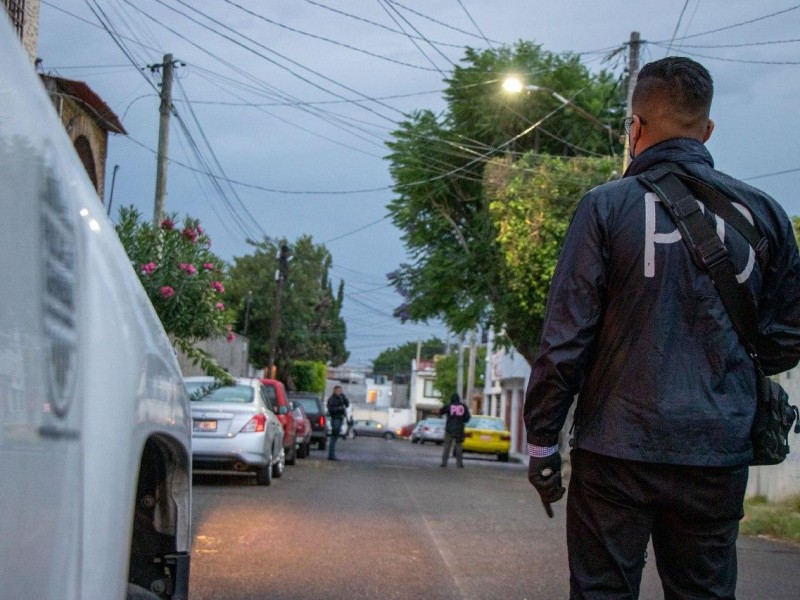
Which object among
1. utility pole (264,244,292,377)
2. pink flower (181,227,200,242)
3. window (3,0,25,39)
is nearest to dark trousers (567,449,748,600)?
pink flower (181,227,200,242)

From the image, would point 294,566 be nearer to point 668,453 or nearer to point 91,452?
point 668,453

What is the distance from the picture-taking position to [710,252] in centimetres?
306

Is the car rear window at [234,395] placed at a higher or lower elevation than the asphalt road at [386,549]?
higher

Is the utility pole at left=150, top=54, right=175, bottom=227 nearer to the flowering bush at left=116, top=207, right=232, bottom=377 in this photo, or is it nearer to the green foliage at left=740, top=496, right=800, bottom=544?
the flowering bush at left=116, top=207, right=232, bottom=377

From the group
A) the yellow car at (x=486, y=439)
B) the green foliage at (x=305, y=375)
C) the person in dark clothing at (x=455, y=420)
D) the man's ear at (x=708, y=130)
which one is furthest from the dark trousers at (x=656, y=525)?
the green foliage at (x=305, y=375)

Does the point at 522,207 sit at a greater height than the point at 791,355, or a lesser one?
greater

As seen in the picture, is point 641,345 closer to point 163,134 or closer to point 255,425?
point 255,425

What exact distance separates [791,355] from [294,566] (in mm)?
4997

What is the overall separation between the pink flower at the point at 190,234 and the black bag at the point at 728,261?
30.6ft

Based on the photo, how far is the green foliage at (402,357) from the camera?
144525mm

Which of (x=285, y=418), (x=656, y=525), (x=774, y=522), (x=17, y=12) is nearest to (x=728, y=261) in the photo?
(x=656, y=525)

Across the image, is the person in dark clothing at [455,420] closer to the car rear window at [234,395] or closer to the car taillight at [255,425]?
the car rear window at [234,395]

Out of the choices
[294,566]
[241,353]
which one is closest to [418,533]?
[294,566]

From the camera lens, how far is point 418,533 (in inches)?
394
